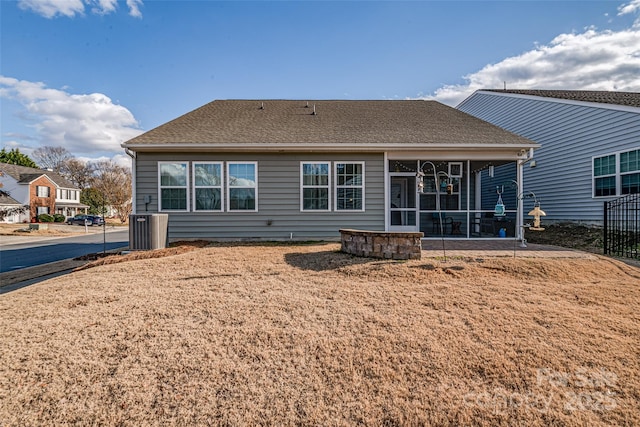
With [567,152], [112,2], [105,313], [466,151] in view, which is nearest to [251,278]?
[105,313]

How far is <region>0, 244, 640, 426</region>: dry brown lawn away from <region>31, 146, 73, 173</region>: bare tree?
2534 inches

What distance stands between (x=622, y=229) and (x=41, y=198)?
2032 inches

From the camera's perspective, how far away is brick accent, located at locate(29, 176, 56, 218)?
36031 millimetres

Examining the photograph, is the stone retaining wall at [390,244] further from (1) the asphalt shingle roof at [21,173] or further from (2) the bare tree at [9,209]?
(1) the asphalt shingle roof at [21,173]

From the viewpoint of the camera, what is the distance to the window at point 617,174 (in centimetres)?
965

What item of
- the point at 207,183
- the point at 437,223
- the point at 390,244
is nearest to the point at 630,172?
the point at 437,223

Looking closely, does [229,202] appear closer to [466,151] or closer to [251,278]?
[251,278]

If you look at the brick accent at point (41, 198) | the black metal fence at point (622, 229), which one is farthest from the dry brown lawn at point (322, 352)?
the brick accent at point (41, 198)

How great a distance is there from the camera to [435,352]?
10.7 feet

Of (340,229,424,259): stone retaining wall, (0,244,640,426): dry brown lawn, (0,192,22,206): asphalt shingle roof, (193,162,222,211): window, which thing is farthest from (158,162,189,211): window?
(0,192,22,206): asphalt shingle roof

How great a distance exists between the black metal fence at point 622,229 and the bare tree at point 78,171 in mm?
65053

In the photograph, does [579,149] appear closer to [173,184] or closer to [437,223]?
[437,223]

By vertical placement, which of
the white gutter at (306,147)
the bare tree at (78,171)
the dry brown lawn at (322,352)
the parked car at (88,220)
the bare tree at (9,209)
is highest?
the bare tree at (78,171)

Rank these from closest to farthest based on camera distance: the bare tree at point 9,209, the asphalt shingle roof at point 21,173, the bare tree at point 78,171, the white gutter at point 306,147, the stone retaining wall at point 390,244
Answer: the stone retaining wall at point 390,244, the white gutter at point 306,147, the bare tree at point 9,209, the asphalt shingle roof at point 21,173, the bare tree at point 78,171
